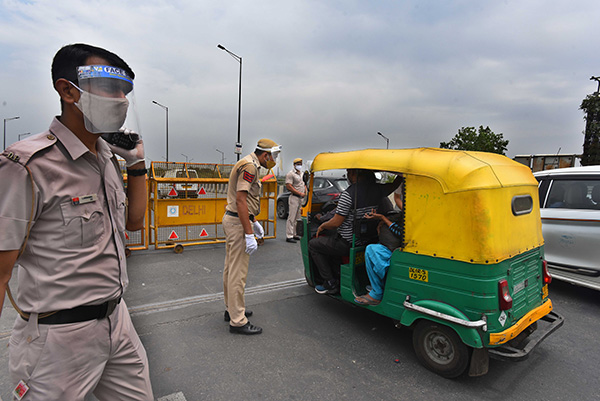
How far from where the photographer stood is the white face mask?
1.44 meters

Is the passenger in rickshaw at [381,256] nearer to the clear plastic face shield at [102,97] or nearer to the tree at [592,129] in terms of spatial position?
the clear plastic face shield at [102,97]

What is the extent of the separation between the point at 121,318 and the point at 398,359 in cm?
265

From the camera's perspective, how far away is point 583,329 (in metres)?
4.09

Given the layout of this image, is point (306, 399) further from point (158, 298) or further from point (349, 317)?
point (158, 298)

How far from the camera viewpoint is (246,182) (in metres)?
3.67

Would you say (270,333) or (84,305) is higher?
(84,305)

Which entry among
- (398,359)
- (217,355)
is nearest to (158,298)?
(217,355)

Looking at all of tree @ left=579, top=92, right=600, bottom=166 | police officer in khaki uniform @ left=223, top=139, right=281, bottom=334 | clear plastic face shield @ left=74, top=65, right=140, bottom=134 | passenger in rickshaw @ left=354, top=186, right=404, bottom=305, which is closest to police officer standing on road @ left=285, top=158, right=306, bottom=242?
police officer in khaki uniform @ left=223, top=139, right=281, bottom=334

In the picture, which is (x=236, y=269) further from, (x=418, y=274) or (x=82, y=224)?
(x=82, y=224)

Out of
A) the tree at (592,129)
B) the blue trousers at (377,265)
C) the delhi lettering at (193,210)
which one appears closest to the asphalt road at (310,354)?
the blue trousers at (377,265)

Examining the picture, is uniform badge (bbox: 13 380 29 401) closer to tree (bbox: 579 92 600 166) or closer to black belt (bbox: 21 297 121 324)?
black belt (bbox: 21 297 121 324)

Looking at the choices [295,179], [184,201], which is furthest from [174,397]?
[295,179]

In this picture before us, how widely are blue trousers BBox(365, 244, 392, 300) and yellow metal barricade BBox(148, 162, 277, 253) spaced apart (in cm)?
498

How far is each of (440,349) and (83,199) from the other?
2973 mm
